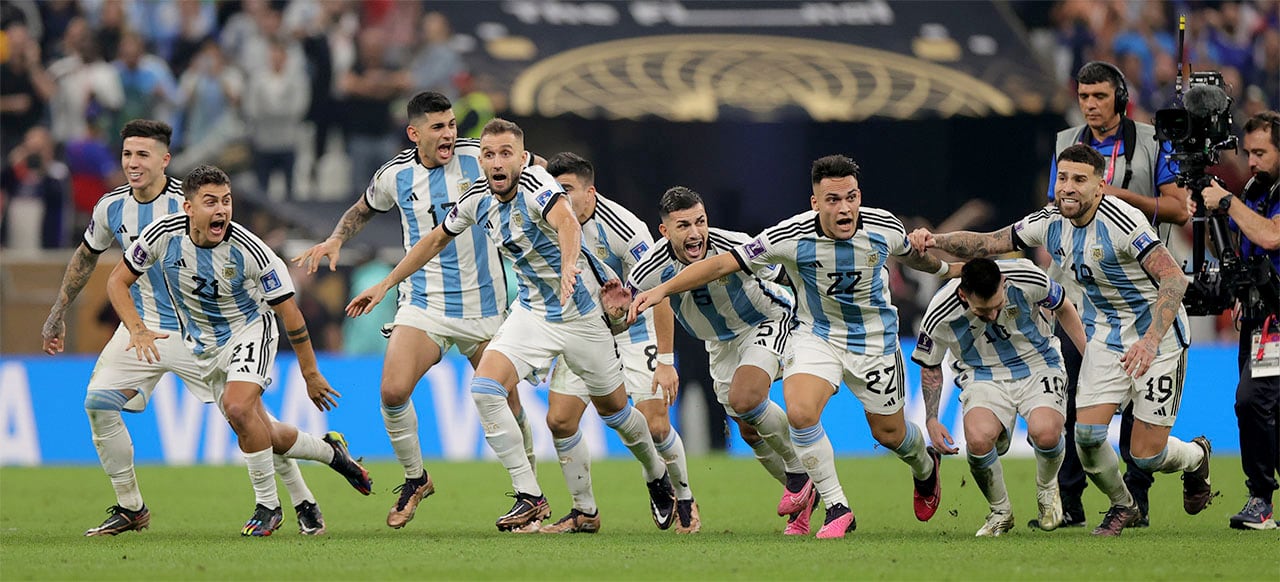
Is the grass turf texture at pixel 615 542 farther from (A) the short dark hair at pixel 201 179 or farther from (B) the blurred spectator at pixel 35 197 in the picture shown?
(B) the blurred spectator at pixel 35 197

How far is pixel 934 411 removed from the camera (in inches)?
380

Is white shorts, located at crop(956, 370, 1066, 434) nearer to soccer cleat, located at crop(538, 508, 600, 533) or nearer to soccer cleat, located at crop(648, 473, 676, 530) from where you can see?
soccer cleat, located at crop(648, 473, 676, 530)

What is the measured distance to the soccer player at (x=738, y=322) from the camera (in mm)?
9781

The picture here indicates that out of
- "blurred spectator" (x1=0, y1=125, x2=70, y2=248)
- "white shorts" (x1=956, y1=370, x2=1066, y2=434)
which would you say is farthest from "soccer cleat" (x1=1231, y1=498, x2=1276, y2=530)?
"blurred spectator" (x1=0, y1=125, x2=70, y2=248)

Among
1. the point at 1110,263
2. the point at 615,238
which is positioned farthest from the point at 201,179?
the point at 1110,263

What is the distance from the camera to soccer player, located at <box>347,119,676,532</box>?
31.5 ft

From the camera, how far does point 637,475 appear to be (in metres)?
15.0

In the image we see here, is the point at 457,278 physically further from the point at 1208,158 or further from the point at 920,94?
the point at 920,94

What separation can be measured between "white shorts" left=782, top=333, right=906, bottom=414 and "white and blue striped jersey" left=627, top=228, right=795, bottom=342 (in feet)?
2.26

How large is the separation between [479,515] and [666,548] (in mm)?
2832

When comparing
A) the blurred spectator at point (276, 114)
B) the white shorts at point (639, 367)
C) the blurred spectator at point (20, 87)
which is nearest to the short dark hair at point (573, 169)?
the white shorts at point (639, 367)

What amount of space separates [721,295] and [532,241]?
4.03ft

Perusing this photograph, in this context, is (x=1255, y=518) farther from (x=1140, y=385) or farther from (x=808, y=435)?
(x=808, y=435)

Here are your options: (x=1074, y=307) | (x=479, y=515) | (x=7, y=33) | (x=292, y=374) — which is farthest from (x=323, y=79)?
(x=1074, y=307)
